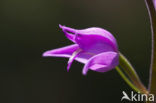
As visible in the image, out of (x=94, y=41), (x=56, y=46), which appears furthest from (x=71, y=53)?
(x=56, y=46)

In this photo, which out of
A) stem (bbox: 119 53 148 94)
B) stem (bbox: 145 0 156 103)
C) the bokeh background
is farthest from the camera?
the bokeh background

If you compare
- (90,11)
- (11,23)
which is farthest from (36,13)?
(90,11)

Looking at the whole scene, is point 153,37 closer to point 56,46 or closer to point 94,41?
point 94,41

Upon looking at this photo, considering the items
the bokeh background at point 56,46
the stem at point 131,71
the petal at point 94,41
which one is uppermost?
the petal at point 94,41

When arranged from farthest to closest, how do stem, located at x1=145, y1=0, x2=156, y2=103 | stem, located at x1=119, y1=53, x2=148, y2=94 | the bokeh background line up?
the bokeh background → stem, located at x1=119, y1=53, x2=148, y2=94 → stem, located at x1=145, y1=0, x2=156, y2=103

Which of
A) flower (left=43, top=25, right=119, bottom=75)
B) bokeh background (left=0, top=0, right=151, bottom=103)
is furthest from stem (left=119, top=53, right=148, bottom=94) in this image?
bokeh background (left=0, top=0, right=151, bottom=103)

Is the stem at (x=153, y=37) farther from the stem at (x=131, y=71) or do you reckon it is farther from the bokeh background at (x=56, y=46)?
the bokeh background at (x=56, y=46)

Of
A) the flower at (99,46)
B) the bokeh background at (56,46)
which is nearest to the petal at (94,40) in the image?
the flower at (99,46)

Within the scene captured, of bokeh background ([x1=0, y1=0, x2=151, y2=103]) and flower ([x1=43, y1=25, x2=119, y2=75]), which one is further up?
flower ([x1=43, y1=25, x2=119, y2=75])

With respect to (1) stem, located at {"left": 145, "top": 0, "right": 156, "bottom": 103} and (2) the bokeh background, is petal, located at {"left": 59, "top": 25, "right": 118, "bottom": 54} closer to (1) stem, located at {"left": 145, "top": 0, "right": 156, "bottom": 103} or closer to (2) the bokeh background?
(1) stem, located at {"left": 145, "top": 0, "right": 156, "bottom": 103}
